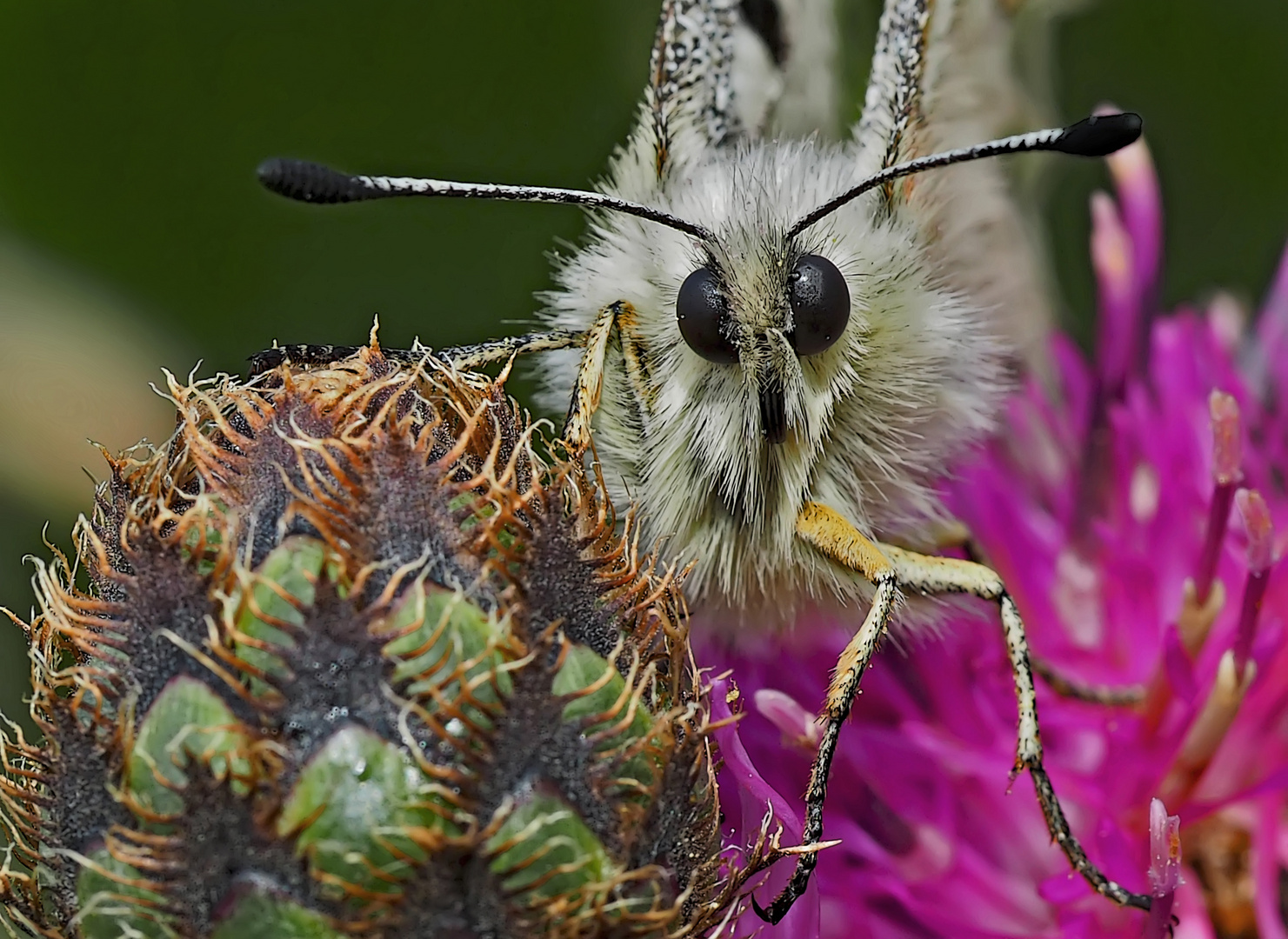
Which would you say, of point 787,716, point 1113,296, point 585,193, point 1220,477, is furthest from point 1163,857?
point 1113,296

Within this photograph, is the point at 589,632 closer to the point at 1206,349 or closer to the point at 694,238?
the point at 694,238

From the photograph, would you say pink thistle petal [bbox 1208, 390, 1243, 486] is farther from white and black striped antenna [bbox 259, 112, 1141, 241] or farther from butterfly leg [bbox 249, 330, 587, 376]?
butterfly leg [bbox 249, 330, 587, 376]

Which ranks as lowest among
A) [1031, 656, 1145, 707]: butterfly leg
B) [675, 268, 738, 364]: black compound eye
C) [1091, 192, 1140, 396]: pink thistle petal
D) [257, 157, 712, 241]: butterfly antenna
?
[1031, 656, 1145, 707]: butterfly leg

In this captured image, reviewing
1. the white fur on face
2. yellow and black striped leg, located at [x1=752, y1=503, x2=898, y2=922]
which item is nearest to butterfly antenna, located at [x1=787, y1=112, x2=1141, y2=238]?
the white fur on face

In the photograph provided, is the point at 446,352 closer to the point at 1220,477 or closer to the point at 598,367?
the point at 598,367

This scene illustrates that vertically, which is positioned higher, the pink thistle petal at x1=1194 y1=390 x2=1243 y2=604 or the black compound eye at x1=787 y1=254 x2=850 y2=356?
the black compound eye at x1=787 y1=254 x2=850 y2=356

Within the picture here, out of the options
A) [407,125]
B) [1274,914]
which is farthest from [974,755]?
[407,125]

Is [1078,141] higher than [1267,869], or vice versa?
[1078,141]

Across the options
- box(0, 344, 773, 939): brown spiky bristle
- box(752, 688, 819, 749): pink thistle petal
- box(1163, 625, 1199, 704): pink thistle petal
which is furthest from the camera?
box(1163, 625, 1199, 704): pink thistle petal
